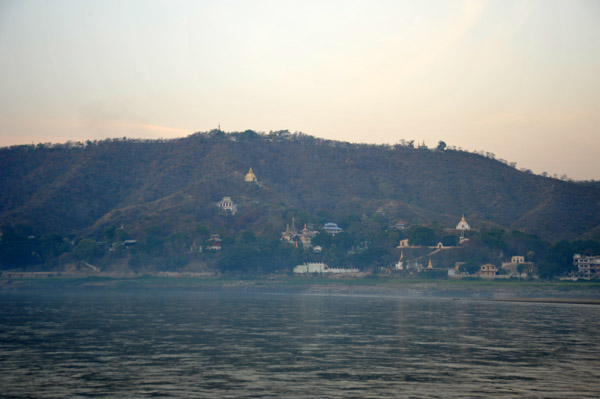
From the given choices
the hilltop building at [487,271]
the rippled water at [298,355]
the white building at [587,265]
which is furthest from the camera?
the hilltop building at [487,271]

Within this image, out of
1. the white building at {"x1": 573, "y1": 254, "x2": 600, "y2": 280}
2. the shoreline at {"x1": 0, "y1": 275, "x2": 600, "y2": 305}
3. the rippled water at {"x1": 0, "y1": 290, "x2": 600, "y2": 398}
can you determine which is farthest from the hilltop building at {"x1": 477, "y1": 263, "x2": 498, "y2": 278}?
the rippled water at {"x1": 0, "y1": 290, "x2": 600, "y2": 398}

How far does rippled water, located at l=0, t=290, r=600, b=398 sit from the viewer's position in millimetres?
43219

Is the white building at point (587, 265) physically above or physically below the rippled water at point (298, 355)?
above

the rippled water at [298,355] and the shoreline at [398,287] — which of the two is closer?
the rippled water at [298,355]

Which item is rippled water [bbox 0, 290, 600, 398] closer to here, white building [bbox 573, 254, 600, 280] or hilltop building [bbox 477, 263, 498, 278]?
hilltop building [bbox 477, 263, 498, 278]

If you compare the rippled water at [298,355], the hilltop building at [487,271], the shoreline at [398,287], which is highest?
the hilltop building at [487,271]

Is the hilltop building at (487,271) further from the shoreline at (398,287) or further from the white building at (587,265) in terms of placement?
the white building at (587,265)

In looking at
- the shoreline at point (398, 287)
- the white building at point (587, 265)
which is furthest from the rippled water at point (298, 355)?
the white building at point (587, 265)

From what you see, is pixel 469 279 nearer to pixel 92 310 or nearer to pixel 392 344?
pixel 92 310

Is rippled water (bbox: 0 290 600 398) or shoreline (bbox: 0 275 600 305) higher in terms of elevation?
shoreline (bbox: 0 275 600 305)

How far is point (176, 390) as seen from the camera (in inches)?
1663

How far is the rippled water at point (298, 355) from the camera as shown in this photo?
43219 mm

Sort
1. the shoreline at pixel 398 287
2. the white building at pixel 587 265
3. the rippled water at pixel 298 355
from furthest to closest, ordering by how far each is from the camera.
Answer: the white building at pixel 587 265
the shoreline at pixel 398 287
the rippled water at pixel 298 355

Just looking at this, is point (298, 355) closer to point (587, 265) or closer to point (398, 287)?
point (398, 287)
